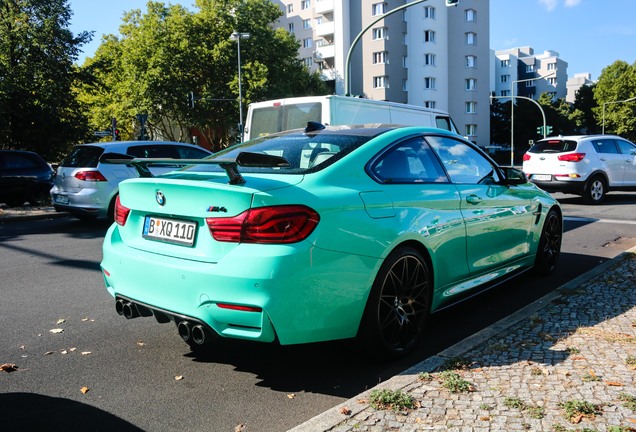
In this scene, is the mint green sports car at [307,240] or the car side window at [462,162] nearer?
the mint green sports car at [307,240]

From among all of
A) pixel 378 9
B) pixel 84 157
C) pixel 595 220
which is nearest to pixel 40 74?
pixel 84 157

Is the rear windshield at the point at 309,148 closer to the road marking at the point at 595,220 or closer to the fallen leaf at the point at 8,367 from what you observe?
the fallen leaf at the point at 8,367

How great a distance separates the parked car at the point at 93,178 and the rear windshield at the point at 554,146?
30.3ft

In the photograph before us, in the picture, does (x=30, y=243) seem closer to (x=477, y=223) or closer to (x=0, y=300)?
(x=0, y=300)

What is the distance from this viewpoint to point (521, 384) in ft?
10.9

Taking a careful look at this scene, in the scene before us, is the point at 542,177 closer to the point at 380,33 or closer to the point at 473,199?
the point at 473,199

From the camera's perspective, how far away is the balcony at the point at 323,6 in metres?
60.3

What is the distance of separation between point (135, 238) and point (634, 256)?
6.17 m

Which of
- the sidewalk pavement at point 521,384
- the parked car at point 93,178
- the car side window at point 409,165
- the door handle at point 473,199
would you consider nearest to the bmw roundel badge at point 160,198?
the car side window at point 409,165

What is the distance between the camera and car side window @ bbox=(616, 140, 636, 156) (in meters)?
15.9

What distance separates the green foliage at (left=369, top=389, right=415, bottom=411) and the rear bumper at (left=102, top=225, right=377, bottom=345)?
48 centimetres

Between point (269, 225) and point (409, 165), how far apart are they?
1.50 m

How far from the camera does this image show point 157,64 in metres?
44.2

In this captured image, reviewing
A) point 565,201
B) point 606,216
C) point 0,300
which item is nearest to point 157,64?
point 565,201
